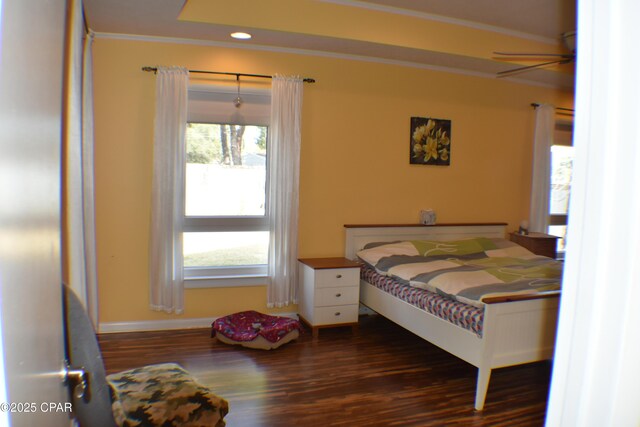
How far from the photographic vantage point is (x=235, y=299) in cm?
403

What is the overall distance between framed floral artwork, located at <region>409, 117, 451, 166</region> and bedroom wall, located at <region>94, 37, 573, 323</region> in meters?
0.07

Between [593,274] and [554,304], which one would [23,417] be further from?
[554,304]

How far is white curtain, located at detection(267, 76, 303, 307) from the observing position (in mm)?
3885

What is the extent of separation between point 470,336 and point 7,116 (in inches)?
107

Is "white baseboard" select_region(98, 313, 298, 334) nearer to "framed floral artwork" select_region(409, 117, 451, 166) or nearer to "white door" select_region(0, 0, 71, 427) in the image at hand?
"framed floral artwork" select_region(409, 117, 451, 166)

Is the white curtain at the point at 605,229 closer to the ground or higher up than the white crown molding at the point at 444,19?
closer to the ground

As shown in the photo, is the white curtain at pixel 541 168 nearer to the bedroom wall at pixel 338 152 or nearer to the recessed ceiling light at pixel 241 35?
the bedroom wall at pixel 338 152

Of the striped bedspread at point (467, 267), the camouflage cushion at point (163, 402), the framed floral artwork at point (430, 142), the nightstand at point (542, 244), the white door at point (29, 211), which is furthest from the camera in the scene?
the nightstand at point (542, 244)

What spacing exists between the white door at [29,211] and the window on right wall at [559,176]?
5449mm

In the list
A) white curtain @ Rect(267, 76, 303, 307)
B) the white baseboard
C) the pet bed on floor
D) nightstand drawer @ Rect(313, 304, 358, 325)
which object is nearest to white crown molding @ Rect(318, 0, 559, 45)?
white curtain @ Rect(267, 76, 303, 307)

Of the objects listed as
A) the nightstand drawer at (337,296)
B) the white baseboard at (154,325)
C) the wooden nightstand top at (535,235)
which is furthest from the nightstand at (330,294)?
the wooden nightstand top at (535,235)

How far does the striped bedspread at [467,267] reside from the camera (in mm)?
2934

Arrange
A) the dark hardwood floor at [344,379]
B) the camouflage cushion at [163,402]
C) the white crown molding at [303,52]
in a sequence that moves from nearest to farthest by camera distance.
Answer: the camouflage cushion at [163,402], the dark hardwood floor at [344,379], the white crown molding at [303,52]

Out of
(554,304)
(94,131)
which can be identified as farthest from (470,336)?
(94,131)
